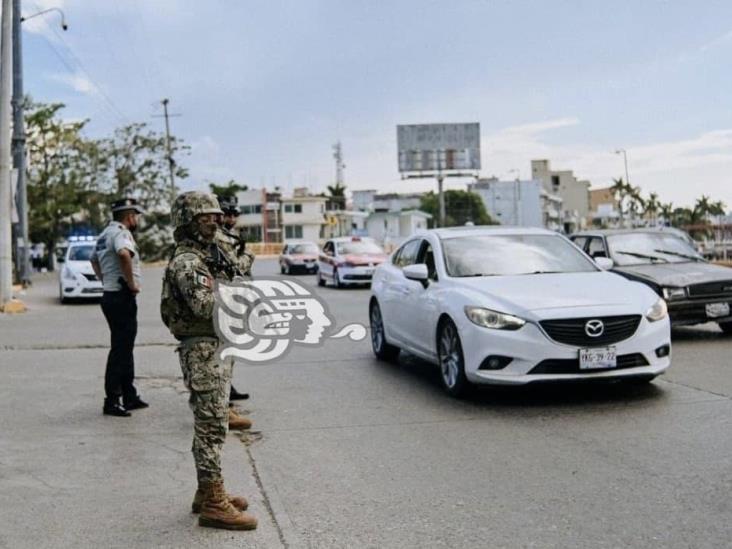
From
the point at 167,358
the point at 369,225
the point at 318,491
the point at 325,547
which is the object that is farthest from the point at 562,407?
the point at 369,225

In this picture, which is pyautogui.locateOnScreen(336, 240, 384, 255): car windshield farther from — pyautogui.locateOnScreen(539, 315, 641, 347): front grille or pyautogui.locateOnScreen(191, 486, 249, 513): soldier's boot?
pyautogui.locateOnScreen(191, 486, 249, 513): soldier's boot

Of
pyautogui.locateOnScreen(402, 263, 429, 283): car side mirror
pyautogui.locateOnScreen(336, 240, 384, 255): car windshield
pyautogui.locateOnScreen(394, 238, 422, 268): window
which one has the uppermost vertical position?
pyautogui.locateOnScreen(394, 238, 422, 268): window

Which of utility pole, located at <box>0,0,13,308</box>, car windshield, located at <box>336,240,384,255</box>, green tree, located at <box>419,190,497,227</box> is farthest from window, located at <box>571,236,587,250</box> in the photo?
green tree, located at <box>419,190,497,227</box>

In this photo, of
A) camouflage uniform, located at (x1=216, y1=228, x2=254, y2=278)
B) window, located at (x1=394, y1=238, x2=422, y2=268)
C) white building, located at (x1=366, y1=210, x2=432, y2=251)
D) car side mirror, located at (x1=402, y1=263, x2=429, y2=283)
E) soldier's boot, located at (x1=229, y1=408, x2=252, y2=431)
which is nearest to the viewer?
camouflage uniform, located at (x1=216, y1=228, x2=254, y2=278)

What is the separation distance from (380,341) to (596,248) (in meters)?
4.54

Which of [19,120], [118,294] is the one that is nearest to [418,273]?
[118,294]

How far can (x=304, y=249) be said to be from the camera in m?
39.0

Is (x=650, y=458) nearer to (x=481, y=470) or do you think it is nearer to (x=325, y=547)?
(x=481, y=470)

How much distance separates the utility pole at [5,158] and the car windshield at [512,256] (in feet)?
42.0

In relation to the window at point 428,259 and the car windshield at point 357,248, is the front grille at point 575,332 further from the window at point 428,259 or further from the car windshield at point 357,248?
the car windshield at point 357,248

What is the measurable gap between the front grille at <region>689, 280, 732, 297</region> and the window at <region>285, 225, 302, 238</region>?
311ft

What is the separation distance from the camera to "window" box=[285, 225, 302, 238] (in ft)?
348

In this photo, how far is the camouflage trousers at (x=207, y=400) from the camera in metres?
4.83

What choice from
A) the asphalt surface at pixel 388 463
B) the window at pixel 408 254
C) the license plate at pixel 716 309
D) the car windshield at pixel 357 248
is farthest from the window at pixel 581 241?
the car windshield at pixel 357 248
